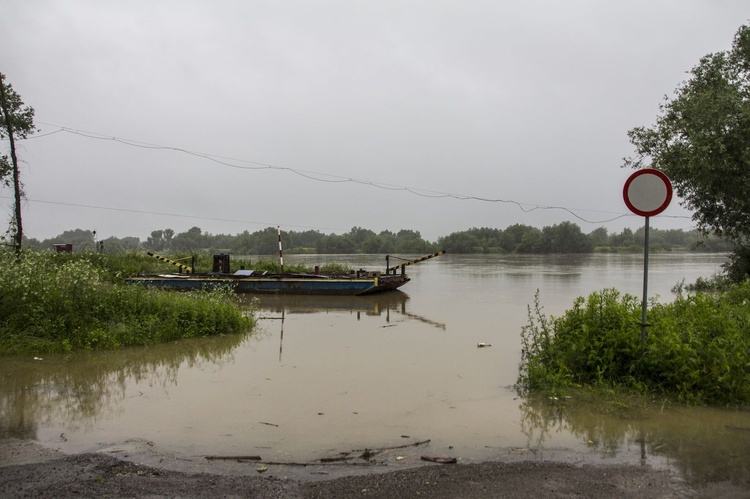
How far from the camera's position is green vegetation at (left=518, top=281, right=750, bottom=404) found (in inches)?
215

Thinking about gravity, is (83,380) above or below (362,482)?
below

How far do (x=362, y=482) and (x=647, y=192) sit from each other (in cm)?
478

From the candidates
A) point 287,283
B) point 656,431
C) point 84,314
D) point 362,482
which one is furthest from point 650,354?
point 287,283

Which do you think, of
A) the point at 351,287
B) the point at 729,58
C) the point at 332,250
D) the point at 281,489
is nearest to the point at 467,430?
the point at 281,489

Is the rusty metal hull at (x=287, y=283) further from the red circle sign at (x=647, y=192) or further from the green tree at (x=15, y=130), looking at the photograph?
the red circle sign at (x=647, y=192)

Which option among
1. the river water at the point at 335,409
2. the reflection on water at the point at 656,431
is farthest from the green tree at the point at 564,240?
the reflection on water at the point at 656,431

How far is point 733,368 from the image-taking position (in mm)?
5449

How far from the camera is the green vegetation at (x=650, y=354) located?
5.46 m

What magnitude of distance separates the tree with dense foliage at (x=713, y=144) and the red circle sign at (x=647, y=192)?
10.2 metres

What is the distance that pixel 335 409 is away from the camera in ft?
19.2

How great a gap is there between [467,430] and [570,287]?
753 inches

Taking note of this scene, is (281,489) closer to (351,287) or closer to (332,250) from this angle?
(351,287)

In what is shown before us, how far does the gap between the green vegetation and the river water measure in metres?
0.34

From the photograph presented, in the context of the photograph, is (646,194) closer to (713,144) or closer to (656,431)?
(656,431)
